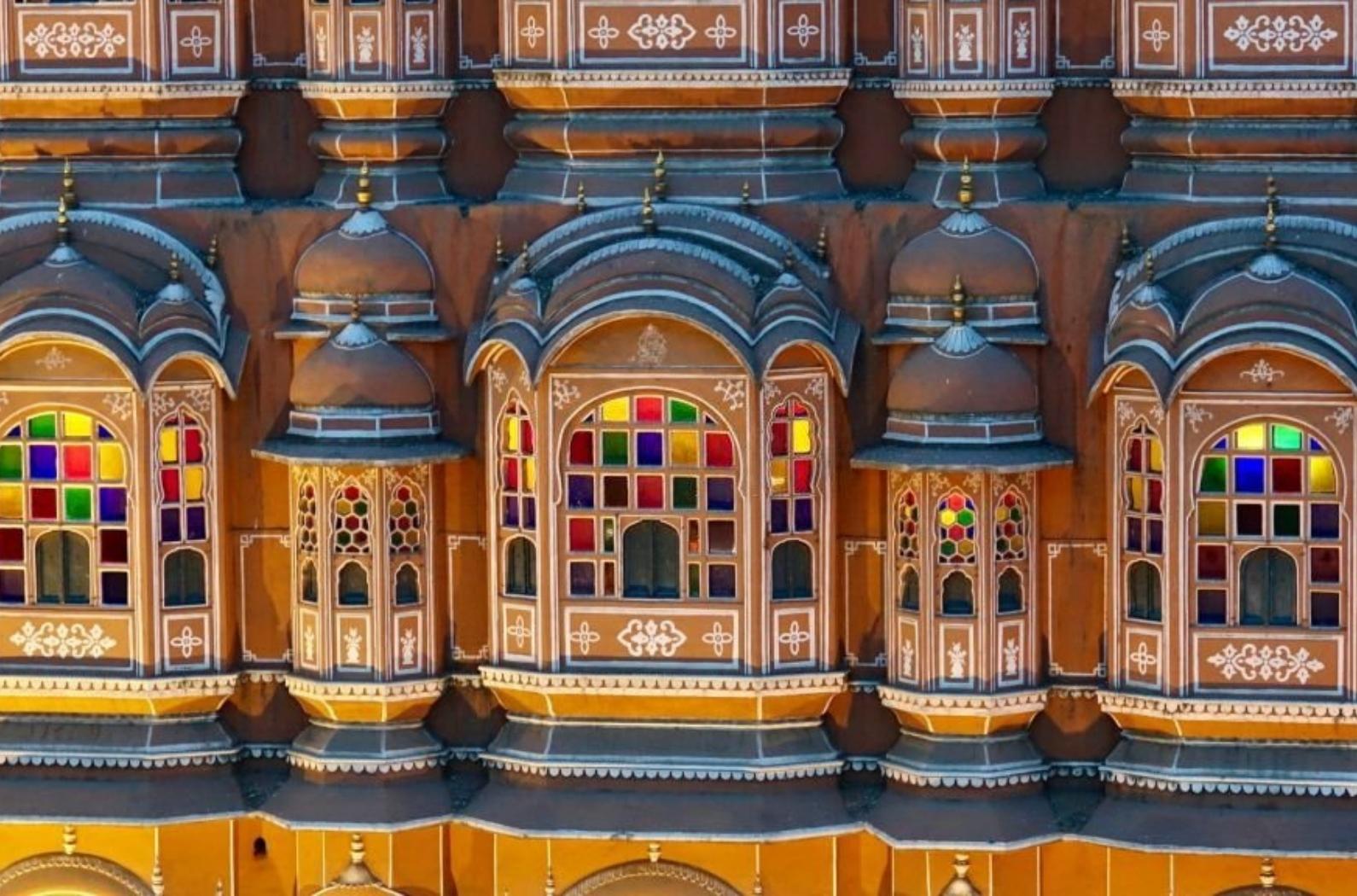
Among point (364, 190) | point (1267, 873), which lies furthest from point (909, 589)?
point (364, 190)

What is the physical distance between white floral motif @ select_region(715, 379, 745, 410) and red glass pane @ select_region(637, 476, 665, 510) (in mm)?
742

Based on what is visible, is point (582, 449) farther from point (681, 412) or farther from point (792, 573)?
point (792, 573)

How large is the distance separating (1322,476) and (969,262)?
2.77 metres

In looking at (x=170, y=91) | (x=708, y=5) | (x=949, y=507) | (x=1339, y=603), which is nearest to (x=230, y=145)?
(x=170, y=91)

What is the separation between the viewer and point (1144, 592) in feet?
103

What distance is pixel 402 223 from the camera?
32500mm

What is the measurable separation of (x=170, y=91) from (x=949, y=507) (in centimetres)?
619

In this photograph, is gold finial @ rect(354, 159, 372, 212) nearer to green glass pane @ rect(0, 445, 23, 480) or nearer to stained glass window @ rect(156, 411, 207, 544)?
stained glass window @ rect(156, 411, 207, 544)

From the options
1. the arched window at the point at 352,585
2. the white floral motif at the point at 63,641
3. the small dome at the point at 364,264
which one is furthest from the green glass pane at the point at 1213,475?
the white floral motif at the point at 63,641

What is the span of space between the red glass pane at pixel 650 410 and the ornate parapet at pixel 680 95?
1.54 metres

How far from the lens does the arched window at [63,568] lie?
106 feet

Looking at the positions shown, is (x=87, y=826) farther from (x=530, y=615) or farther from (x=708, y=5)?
(x=708, y=5)

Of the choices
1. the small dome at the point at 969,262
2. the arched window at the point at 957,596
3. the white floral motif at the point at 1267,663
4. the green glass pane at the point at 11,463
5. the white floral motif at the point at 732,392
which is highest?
the small dome at the point at 969,262

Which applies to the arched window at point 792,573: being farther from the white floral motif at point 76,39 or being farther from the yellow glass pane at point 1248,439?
the white floral motif at point 76,39
